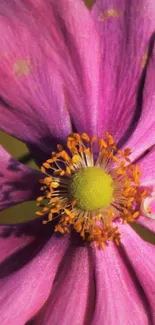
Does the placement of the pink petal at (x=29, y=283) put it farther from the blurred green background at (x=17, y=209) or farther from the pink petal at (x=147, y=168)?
the blurred green background at (x=17, y=209)

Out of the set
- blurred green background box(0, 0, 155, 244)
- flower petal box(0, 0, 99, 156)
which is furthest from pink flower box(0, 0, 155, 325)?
blurred green background box(0, 0, 155, 244)

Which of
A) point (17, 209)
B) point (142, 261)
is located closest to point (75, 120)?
point (142, 261)

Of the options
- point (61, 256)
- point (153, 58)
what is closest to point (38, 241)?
point (61, 256)

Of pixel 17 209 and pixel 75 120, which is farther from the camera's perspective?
pixel 17 209

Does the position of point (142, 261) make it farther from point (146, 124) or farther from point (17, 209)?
point (17, 209)

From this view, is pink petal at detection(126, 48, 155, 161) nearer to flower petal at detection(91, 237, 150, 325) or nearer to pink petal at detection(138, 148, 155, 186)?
pink petal at detection(138, 148, 155, 186)
